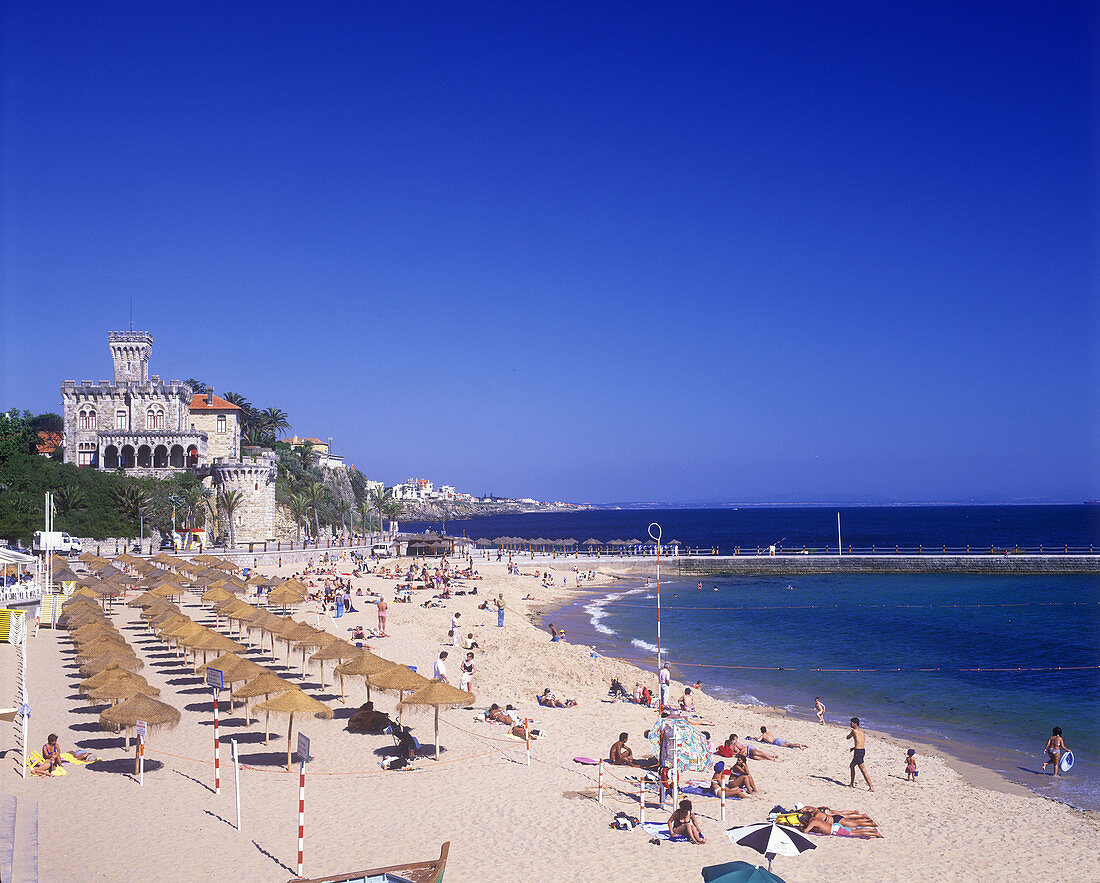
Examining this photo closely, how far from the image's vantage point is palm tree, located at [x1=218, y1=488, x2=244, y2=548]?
198 ft

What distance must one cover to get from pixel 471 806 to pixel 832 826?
5.39m

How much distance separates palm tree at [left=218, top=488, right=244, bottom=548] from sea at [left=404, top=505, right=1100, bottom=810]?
92.5 feet

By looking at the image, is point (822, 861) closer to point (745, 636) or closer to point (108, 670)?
point (108, 670)

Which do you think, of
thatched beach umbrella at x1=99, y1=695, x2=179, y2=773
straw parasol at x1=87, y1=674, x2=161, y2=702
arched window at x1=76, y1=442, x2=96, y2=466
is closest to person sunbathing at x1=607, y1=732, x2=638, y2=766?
thatched beach umbrella at x1=99, y1=695, x2=179, y2=773

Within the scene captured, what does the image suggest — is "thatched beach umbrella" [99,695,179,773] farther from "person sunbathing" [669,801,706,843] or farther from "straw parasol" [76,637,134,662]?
"person sunbathing" [669,801,706,843]

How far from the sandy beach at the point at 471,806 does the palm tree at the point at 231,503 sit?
136ft

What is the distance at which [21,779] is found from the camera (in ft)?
41.1

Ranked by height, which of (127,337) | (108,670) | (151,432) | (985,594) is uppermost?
(127,337)

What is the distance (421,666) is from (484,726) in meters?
6.75

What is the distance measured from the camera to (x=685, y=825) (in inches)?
451

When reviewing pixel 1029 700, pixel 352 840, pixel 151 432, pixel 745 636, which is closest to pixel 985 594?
pixel 745 636

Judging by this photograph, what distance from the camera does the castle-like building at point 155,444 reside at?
61844mm

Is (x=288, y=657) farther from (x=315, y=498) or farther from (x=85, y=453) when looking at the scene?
(x=85, y=453)

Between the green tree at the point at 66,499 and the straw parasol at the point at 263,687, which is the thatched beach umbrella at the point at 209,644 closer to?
the straw parasol at the point at 263,687
